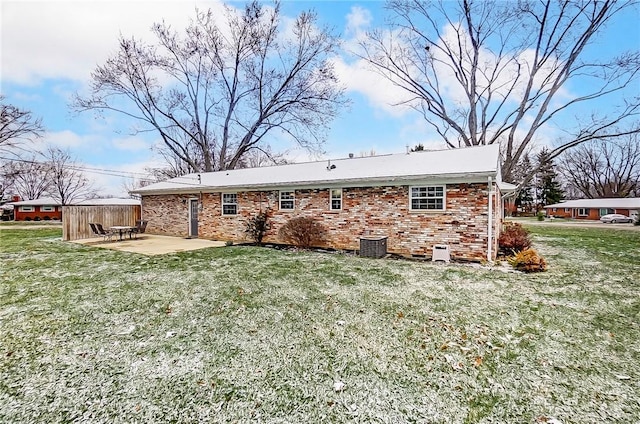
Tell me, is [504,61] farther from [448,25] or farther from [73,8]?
[73,8]

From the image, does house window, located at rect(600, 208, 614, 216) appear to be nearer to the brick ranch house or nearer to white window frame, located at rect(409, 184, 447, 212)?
the brick ranch house

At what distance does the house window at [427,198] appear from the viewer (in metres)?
9.61

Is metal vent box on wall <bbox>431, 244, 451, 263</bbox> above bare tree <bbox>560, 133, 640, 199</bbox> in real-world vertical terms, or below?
below

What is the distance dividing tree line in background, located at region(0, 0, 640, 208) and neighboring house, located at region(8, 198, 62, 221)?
1375cm

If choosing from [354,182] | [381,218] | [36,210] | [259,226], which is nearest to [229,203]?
[259,226]

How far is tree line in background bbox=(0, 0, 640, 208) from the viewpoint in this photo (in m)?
20.4

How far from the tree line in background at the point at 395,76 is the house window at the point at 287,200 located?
13064 millimetres

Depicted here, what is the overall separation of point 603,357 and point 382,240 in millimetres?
6363

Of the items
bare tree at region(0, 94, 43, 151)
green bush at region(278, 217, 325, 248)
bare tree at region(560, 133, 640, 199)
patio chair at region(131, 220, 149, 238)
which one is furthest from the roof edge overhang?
bare tree at region(560, 133, 640, 199)

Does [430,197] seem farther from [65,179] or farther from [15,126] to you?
[65,179]

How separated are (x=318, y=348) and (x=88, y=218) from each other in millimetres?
15511

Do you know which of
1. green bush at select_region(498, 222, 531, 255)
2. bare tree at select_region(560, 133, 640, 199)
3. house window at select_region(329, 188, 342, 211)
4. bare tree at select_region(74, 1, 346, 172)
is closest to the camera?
green bush at select_region(498, 222, 531, 255)

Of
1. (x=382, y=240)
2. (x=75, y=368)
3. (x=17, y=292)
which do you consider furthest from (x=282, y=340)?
(x=382, y=240)

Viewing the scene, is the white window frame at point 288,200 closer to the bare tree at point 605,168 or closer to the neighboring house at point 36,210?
the neighboring house at point 36,210
